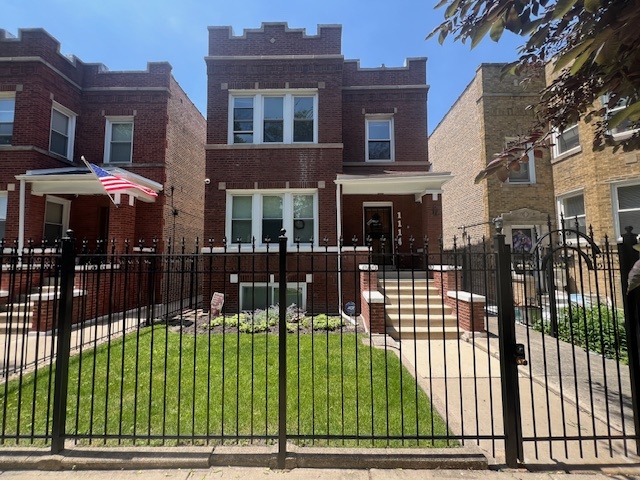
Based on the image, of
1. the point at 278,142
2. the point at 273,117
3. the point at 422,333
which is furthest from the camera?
the point at 273,117

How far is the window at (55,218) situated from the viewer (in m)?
11.5

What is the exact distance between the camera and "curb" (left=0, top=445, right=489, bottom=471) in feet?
10.3

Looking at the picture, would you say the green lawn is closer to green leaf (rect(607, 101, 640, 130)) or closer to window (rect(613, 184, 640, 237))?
green leaf (rect(607, 101, 640, 130))

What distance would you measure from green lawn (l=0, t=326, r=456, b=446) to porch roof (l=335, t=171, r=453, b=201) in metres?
5.32

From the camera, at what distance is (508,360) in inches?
130

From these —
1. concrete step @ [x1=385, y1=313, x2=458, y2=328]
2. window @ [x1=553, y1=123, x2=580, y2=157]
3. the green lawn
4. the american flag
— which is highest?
window @ [x1=553, y1=123, x2=580, y2=157]

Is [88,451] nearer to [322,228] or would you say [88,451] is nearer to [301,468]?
[301,468]

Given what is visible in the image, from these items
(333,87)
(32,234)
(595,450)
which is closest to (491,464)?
(595,450)

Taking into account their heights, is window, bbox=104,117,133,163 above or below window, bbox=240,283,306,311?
above

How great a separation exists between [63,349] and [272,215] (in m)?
7.77

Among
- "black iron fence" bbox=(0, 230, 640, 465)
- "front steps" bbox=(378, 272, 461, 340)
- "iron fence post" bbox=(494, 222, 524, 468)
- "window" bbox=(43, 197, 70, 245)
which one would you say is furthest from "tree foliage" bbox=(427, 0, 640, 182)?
"window" bbox=(43, 197, 70, 245)

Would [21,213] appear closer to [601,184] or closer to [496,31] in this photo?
[496,31]

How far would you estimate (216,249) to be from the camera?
10258 millimetres

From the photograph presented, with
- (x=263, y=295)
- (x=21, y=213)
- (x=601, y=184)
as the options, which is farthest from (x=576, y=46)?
(x=21, y=213)
